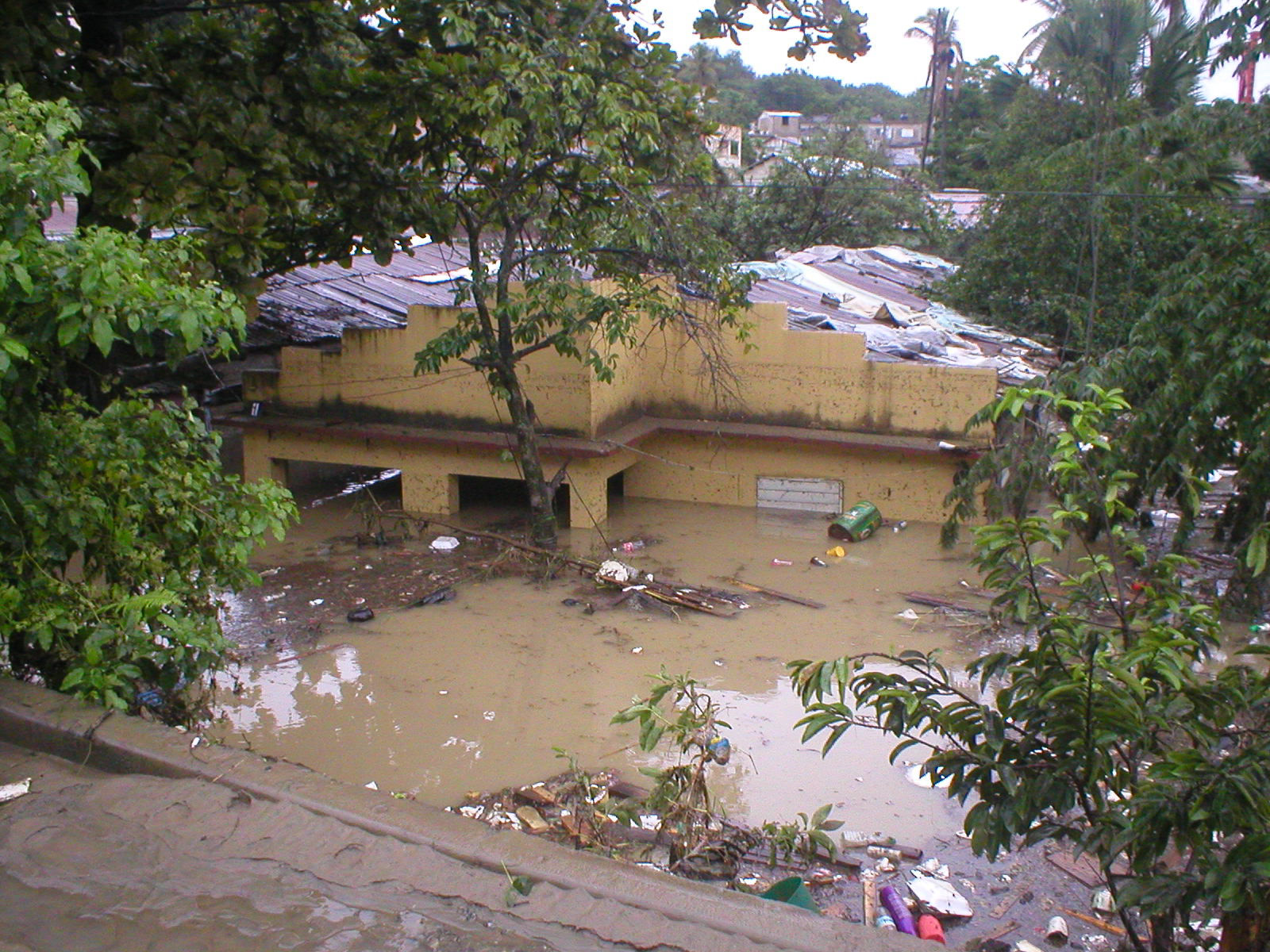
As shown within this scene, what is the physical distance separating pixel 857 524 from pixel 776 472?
4.33 feet

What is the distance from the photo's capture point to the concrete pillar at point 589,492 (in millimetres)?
11141

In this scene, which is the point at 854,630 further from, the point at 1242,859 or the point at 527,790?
the point at 1242,859

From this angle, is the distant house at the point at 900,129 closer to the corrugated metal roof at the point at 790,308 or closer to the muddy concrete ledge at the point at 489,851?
the corrugated metal roof at the point at 790,308

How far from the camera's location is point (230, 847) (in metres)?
3.38

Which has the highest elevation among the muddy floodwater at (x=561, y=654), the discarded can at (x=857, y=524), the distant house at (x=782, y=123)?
the distant house at (x=782, y=123)

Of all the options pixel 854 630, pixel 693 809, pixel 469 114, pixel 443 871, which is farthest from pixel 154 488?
pixel 854 630

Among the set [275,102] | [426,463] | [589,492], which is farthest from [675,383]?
[275,102]

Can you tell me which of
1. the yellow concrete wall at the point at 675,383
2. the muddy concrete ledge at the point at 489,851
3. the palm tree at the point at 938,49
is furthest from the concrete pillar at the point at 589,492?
the palm tree at the point at 938,49

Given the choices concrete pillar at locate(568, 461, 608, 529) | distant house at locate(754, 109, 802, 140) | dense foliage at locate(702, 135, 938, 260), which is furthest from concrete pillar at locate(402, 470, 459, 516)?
distant house at locate(754, 109, 802, 140)

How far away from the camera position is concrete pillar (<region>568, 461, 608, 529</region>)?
11.1m

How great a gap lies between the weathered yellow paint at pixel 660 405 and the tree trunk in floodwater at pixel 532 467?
821 millimetres

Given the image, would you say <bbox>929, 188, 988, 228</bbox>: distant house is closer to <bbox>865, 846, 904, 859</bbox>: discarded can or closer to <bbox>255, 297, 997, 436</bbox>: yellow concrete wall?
<bbox>255, 297, 997, 436</bbox>: yellow concrete wall

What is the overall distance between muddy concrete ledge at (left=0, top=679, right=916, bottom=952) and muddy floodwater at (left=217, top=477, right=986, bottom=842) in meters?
2.57

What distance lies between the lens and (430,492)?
11.6 m
